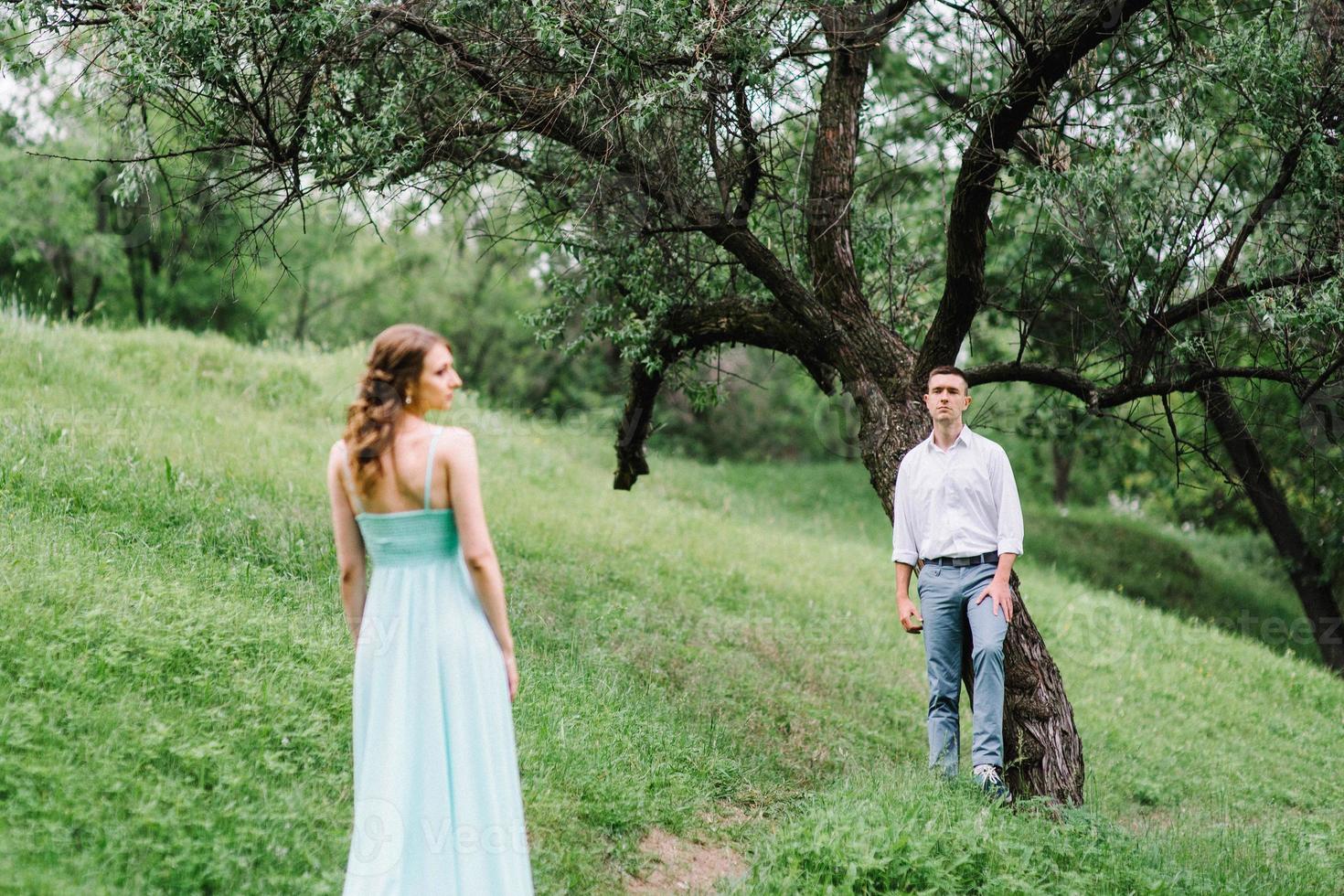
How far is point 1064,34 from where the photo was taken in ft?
20.4

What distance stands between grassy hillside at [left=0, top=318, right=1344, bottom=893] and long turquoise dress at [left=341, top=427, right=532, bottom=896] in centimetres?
83

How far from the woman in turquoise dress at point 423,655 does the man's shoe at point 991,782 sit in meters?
3.07

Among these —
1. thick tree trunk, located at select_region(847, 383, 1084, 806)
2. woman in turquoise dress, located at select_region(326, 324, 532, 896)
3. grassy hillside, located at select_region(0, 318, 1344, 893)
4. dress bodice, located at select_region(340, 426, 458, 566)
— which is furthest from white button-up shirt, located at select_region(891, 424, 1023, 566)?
dress bodice, located at select_region(340, 426, 458, 566)

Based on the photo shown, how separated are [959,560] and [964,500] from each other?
37 centimetres

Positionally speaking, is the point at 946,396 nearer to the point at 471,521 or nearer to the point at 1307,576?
the point at 471,521

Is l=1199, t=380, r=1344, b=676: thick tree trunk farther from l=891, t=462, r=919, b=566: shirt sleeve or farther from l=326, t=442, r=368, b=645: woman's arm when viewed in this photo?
l=326, t=442, r=368, b=645: woman's arm

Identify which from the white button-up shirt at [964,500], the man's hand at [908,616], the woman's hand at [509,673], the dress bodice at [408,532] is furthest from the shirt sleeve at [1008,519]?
the dress bodice at [408,532]

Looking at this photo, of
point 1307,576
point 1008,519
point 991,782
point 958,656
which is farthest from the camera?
point 1307,576

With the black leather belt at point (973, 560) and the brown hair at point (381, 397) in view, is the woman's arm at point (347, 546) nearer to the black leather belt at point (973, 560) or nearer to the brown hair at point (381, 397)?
the brown hair at point (381, 397)

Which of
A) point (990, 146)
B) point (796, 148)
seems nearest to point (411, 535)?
point (990, 146)

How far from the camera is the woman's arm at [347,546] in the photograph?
4074 mm

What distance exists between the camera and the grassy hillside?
15.9 ft

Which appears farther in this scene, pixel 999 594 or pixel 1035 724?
pixel 1035 724

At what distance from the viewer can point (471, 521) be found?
3.98m
